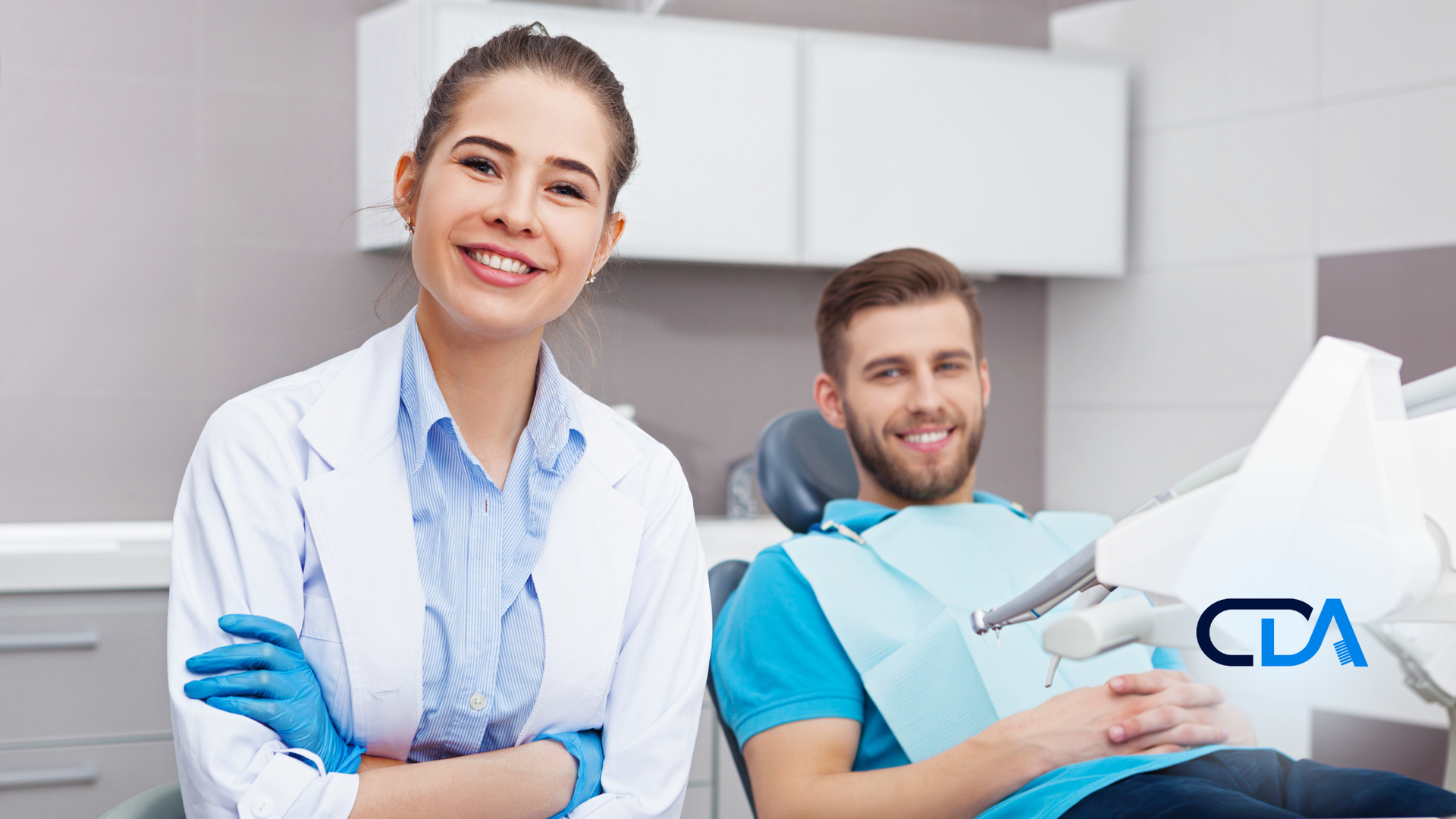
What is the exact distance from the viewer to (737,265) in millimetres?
2951

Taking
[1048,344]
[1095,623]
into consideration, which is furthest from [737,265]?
[1095,623]

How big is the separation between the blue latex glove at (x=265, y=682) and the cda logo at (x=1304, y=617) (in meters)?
0.69

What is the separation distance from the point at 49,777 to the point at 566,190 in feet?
5.29

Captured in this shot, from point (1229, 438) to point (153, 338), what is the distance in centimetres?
244

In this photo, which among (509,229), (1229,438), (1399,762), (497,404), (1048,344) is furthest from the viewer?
(1048,344)

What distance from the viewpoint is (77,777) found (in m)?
2.03

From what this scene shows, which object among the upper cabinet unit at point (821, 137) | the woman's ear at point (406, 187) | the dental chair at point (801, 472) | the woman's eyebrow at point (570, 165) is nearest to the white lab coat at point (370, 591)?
the woman's ear at point (406, 187)

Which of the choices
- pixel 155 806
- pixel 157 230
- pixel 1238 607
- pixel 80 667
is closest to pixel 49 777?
pixel 80 667

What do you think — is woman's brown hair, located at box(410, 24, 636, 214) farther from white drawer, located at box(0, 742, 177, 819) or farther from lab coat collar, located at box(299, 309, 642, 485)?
white drawer, located at box(0, 742, 177, 819)

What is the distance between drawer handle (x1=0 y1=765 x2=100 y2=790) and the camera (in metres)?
2.00

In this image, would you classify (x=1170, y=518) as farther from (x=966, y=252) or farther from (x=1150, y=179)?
(x=1150, y=179)

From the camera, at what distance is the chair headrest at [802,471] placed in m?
1.70

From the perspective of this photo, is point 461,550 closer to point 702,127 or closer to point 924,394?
point 924,394

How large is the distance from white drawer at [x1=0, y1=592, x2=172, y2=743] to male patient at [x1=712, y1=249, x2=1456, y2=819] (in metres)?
1.19
